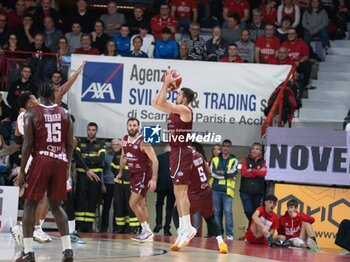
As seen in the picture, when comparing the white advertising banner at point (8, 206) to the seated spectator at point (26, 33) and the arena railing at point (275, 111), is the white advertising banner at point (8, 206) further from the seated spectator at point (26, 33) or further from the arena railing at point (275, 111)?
the arena railing at point (275, 111)

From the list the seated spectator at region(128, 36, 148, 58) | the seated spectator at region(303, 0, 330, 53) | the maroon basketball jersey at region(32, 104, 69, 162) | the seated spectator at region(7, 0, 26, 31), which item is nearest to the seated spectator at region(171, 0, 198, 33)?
the seated spectator at region(128, 36, 148, 58)

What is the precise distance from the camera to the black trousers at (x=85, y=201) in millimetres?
19391

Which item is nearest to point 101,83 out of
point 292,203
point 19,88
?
point 19,88

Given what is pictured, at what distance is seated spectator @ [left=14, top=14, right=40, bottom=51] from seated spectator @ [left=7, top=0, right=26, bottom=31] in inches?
20.4

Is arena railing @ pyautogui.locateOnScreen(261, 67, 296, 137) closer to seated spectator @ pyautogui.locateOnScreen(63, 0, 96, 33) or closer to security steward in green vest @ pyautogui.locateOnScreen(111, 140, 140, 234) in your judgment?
security steward in green vest @ pyautogui.locateOnScreen(111, 140, 140, 234)

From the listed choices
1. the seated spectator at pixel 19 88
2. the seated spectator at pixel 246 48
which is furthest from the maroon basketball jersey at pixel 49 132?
the seated spectator at pixel 246 48

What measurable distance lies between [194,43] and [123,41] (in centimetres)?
157

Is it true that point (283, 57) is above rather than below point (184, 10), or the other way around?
below

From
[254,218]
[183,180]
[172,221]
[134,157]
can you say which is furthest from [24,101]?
[172,221]

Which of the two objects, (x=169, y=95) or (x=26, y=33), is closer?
(x=169, y=95)

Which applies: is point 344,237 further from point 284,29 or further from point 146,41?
point 284,29

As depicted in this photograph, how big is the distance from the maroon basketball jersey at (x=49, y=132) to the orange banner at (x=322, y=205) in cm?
883

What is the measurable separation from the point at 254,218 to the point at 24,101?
6301 mm

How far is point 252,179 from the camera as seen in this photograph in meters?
19.4
